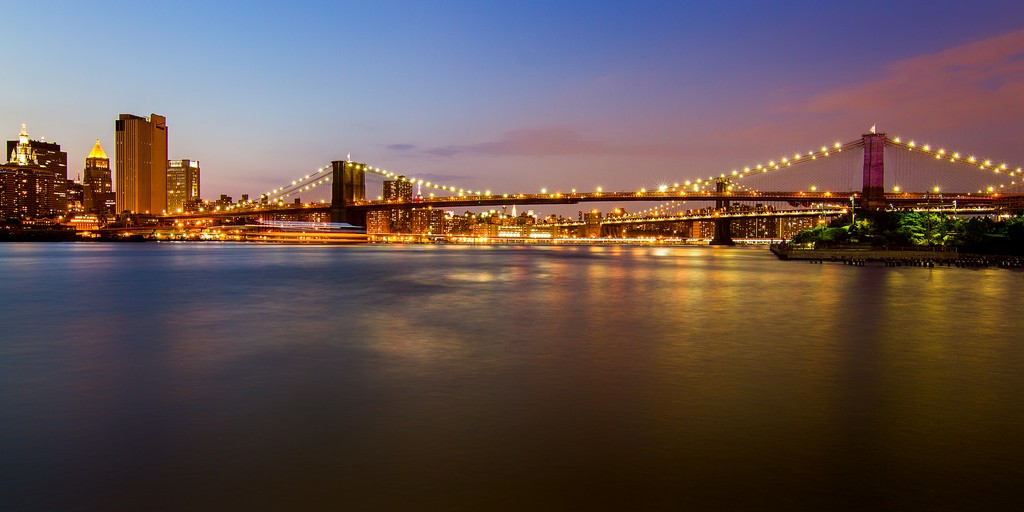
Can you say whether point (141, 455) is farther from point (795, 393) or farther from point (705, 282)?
point (705, 282)

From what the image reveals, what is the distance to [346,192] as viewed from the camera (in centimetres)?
9775

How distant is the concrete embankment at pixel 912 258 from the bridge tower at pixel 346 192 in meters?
62.4

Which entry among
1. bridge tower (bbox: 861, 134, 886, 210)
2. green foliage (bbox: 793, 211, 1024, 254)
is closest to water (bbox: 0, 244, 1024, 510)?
green foliage (bbox: 793, 211, 1024, 254)

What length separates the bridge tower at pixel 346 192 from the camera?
3701 inches

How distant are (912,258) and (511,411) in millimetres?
46909

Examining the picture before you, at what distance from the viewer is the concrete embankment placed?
43.2 metres

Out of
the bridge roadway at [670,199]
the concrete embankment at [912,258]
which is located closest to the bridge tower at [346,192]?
the bridge roadway at [670,199]

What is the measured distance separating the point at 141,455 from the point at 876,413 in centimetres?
756

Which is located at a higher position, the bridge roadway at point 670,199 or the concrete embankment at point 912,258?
the bridge roadway at point 670,199

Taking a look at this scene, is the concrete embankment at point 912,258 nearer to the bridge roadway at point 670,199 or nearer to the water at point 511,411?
the bridge roadway at point 670,199

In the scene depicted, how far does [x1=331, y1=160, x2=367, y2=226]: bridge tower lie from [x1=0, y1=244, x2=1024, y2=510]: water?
77.4 meters

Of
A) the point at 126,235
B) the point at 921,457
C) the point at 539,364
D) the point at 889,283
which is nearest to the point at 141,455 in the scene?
the point at 539,364

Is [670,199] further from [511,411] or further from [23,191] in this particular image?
[23,191]

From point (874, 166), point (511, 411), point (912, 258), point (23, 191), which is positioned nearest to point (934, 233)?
point (912, 258)
